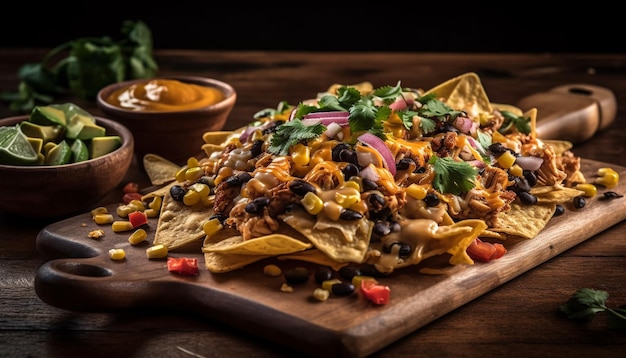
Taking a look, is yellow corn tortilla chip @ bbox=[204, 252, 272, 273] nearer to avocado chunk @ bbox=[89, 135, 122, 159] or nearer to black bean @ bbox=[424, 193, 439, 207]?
black bean @ bbox=[424, 193, 439, 207]

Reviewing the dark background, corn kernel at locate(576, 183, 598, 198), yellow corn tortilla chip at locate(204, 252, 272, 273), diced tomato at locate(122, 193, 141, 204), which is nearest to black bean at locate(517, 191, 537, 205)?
corn kernel at locate(576, 183, 598, 198)

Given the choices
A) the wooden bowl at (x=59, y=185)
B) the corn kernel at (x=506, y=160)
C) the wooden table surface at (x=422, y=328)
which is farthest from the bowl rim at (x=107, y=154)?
the corn kernel at (x=506, y=160)

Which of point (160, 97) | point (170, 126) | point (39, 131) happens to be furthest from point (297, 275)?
point (160, 97)

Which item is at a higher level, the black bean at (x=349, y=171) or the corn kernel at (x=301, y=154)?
the corn kernel at (x=301, y=154)

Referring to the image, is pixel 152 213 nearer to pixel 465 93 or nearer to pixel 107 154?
pixel 107 154

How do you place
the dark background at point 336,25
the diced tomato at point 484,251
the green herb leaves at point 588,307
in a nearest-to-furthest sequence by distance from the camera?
1. the green herb leaves at point 588,307
2. the diced tomato at point 484,251
3. the dark background at point 336,25

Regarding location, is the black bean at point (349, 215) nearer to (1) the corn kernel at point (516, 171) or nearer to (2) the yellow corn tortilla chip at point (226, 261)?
(2) the yellow corn tortilla chip at point (226, 261)

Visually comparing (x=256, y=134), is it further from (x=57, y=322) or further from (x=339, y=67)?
(x=339, y=67)

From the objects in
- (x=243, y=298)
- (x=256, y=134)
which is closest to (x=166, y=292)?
(x=243, y=298)
